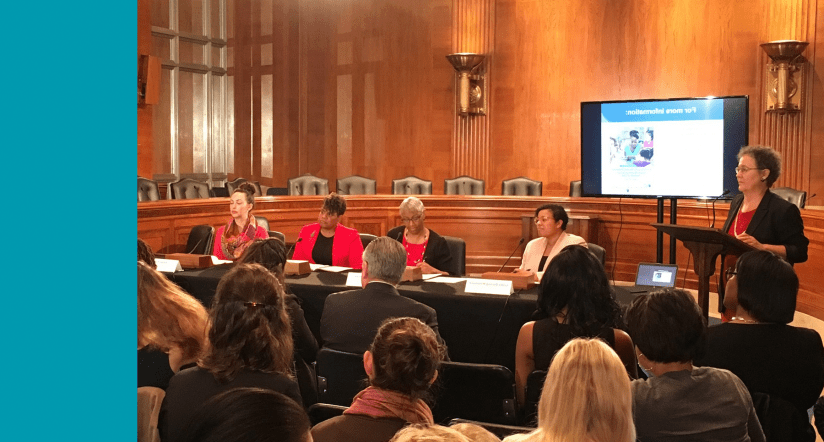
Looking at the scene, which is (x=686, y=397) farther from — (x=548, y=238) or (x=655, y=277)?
(x=548, y=238)

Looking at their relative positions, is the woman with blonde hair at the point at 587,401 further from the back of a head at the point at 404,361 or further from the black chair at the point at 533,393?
the black chair at the point at 533,393

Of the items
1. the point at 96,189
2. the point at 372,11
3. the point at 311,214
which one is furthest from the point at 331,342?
the point at 372,11

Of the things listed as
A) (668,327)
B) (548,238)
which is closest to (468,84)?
(548,238)

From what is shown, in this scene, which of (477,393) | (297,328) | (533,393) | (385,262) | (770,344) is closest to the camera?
(770,344)

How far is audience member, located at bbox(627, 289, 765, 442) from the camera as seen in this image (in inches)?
80.6

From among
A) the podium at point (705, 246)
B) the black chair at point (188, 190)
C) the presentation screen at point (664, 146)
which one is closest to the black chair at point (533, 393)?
the podium at point (705, 246)

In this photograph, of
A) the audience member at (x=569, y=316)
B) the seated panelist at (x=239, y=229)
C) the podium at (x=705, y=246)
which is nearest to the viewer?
the audience member at (x=569, y=316)

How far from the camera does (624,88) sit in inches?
405

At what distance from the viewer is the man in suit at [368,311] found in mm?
3066

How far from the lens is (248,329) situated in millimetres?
2248

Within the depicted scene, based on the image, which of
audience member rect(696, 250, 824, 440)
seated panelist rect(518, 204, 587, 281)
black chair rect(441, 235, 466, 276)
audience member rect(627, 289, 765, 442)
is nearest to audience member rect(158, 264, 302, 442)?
audience member rect(627, 289, 765, 442)

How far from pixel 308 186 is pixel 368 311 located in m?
6.23

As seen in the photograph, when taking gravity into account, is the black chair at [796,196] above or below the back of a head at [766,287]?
above

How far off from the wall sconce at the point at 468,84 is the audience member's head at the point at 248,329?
8.40 metres
